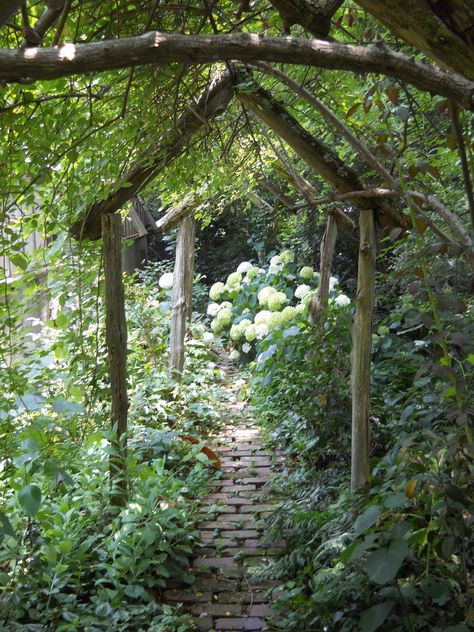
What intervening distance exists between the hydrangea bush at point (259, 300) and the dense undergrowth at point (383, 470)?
0.27 m

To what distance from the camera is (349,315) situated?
533cm

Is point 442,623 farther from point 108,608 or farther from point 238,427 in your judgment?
point 238,427

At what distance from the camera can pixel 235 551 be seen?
3963 mm

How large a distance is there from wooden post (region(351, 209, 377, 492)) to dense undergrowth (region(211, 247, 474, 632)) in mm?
145

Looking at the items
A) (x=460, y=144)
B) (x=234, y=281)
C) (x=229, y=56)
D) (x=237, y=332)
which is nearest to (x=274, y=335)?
(x=237, y=332)

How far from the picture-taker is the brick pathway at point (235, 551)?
10.9 ft

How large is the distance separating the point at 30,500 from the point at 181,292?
5.07 meters

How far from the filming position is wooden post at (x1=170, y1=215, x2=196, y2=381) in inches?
288

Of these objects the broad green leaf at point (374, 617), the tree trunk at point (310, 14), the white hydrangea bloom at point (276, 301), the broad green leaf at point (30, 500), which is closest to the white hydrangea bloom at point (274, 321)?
the white hydrangea bloom at point (276, 301)

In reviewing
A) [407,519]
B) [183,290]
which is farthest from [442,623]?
[183,290]

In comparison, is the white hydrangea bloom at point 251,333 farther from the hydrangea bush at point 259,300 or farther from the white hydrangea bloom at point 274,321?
the white hydrangea bloom at point 274,321

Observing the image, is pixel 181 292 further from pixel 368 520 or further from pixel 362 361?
pixel 368 520

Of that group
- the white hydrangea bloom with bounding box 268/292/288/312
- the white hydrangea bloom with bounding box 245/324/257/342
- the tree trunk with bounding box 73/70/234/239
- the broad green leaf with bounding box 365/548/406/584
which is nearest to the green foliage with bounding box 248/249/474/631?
the broad green leaf with bounding box 365/548/406/584

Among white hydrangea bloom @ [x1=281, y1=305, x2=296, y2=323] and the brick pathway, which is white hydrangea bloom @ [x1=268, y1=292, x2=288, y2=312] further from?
the brick pathway
